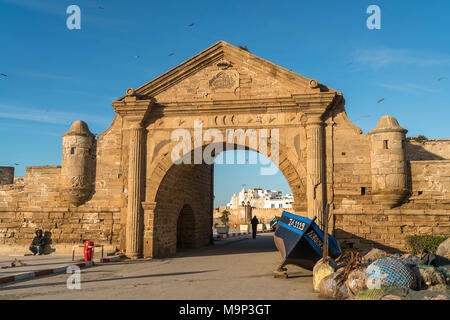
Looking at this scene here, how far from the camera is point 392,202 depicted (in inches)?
481

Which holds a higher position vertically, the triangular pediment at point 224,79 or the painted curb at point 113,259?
the triangular pediment at point 224,79

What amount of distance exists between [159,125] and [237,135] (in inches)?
113

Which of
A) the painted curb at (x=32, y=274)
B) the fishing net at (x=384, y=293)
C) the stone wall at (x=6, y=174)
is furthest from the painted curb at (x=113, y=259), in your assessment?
the stone wall at (x=6, y=174)

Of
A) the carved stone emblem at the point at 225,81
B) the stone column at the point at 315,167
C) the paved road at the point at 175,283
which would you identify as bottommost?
the paved road at the point at 175,283

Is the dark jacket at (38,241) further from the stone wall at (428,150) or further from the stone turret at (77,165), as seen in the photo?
the stone wall at (428,150)

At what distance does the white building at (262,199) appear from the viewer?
329 ft

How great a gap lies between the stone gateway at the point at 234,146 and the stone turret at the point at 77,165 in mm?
37

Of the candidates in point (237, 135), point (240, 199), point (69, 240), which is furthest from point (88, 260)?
point (240, 199)

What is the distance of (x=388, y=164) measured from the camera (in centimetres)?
1225

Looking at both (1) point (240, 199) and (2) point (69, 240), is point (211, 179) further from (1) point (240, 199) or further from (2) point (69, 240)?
(1) point (240, 199)

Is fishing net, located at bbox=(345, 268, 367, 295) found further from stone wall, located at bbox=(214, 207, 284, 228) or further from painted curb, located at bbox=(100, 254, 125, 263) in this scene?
stone wall, located at bbox=(214, 207, 284, 228)

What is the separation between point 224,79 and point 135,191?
4973 mm

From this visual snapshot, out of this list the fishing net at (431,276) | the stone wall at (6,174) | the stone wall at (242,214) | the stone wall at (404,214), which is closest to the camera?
the fishing net at (431,276)

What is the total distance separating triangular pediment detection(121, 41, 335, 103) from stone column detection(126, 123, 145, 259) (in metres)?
1.55
